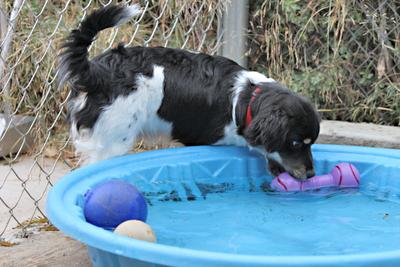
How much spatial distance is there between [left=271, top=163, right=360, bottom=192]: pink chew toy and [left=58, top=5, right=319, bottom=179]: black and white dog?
2.0 inches

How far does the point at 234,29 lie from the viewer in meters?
4.65

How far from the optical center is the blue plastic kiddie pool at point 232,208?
2.44 meters

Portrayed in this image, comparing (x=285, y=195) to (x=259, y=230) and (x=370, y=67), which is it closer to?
(x=259, y=230)

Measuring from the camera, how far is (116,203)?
2.75 m

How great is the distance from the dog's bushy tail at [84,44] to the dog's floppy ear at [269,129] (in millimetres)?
788

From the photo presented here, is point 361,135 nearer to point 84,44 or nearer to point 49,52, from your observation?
point 84,44

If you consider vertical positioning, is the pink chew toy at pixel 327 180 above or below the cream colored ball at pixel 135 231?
below

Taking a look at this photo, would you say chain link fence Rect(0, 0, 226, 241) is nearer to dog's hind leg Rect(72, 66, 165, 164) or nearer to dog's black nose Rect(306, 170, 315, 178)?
dog's hind leg Rect(72, 66, 165, 164)

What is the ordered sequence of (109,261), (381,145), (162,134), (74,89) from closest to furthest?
(109,261), (74,89), (162,134), (381,145)

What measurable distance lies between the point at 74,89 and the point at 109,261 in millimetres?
1325

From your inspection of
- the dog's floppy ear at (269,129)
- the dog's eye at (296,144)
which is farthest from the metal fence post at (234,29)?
the dog's eye at (296,144)

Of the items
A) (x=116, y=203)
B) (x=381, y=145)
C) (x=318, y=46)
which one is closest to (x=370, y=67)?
(x=318, y=46)

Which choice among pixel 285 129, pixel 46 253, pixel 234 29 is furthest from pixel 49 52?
pixel 285 129

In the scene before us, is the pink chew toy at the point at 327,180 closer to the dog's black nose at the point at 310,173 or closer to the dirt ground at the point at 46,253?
the dog's black nose at the point at 310,173
